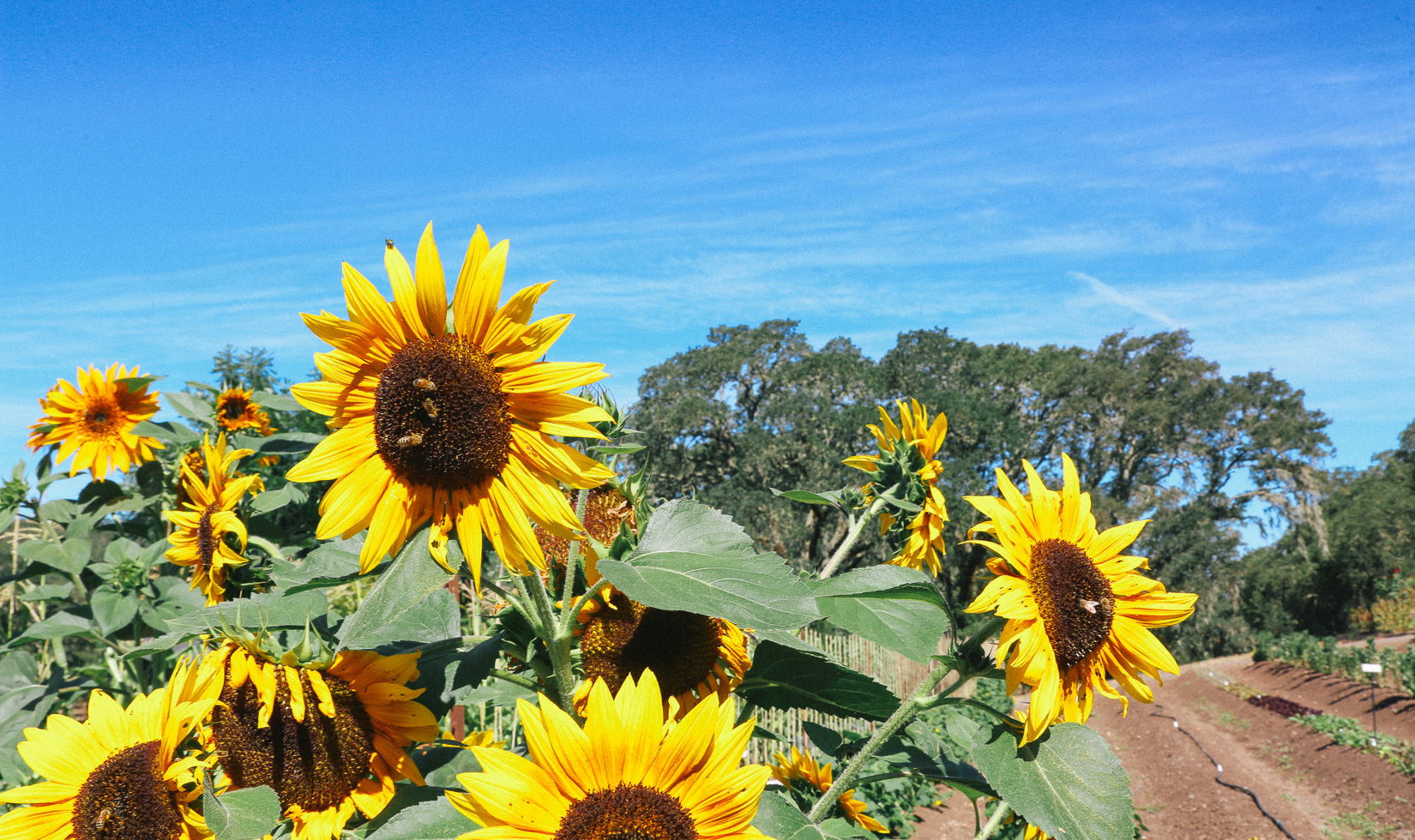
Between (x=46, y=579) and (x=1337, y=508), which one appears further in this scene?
(x=1337, y=508)

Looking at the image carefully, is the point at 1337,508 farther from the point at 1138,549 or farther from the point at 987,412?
the point at 987,412

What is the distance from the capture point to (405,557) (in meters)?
0.92

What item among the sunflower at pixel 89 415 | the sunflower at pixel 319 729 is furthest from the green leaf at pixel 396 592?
the sunflower at pixel 89 415

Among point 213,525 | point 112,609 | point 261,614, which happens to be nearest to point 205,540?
point 213,525

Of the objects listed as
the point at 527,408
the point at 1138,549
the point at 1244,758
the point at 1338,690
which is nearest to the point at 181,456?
the point at 527,408

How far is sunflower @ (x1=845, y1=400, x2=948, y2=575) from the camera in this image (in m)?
1.62

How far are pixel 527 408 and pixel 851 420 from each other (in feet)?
57.0

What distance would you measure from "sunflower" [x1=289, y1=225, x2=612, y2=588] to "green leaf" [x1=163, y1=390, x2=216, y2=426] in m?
1.94

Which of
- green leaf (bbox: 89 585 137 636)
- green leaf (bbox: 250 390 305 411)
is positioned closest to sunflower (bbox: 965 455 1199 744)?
green leaf (bbox: 250 390 305 411)

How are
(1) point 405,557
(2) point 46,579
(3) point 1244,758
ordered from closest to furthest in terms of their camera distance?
(1) point 405,557 < (2) point 46,579 < (3) point 1244,758

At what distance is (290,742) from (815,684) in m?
0.63

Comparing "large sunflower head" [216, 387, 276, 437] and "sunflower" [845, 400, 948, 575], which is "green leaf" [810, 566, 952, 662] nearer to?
"sunflower" [845, 400, 948, 575]

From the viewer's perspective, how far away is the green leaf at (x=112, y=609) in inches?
85.7

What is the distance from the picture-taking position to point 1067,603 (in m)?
1.14
